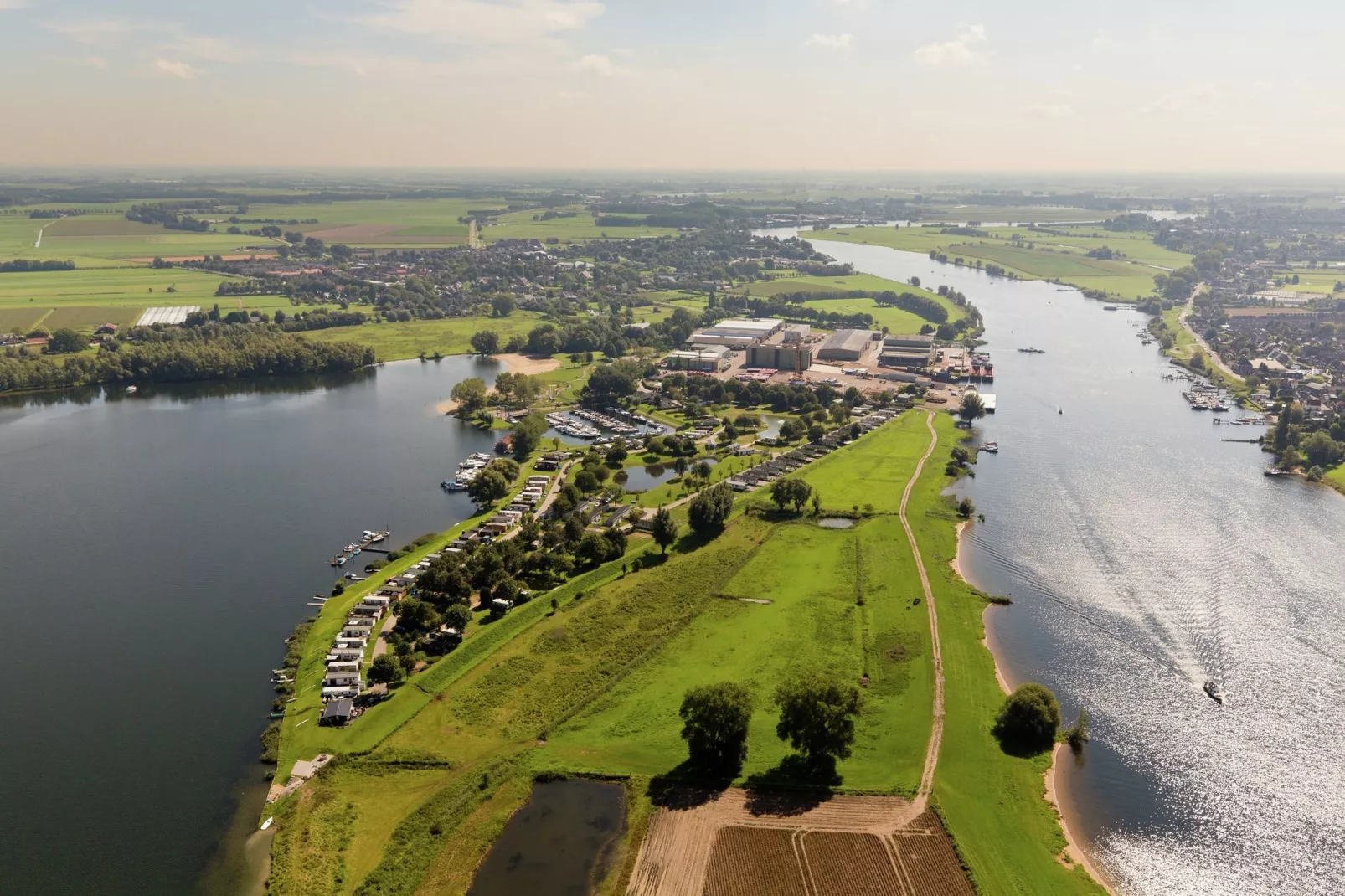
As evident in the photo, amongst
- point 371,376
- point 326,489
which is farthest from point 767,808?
point 371,376

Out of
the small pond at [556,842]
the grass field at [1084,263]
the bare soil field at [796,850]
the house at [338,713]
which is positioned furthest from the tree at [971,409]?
the grass field at [1084,263]

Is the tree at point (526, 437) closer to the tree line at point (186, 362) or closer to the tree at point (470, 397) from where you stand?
the tree at point (470, 397)

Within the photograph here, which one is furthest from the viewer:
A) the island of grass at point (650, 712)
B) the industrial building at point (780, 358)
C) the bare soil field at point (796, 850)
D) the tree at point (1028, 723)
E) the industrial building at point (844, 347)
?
the industrial building at point (844, 347)

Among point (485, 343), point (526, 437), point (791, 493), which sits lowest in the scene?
point (791, 493)

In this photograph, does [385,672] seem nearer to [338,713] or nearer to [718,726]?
[338,713]

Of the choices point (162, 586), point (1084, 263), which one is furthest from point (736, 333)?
point (1084, 263)
